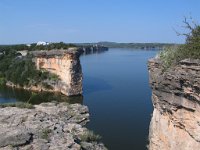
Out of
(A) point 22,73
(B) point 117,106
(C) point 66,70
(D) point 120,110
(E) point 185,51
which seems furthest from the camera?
(A) point 22,73

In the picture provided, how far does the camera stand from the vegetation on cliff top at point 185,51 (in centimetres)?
991

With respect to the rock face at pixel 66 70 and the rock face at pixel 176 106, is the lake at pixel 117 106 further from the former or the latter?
the rock face at pixel 176 106

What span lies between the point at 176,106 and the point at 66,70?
37449 millimetres

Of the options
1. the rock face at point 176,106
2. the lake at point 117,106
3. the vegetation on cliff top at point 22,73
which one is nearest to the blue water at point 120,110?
the lake at point 117,106

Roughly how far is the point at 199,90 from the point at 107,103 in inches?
1166

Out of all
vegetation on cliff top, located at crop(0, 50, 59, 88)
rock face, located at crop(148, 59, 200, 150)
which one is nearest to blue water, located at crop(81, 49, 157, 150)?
vegetation on cliff top, located at crop(0, 50, 59, 88)

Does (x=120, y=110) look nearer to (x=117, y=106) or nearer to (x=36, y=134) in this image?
(x=117, y=106)

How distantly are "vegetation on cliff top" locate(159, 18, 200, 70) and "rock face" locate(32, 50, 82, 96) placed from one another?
3542 cm

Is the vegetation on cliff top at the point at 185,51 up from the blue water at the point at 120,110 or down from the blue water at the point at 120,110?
up

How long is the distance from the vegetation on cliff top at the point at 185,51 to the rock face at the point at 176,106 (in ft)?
1.05

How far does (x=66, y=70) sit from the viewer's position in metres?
47.2

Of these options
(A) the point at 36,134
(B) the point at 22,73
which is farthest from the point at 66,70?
(A) the point at 36,134

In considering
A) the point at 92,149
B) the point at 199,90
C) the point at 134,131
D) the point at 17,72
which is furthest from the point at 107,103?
the point at 199,90

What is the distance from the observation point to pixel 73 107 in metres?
30.6
